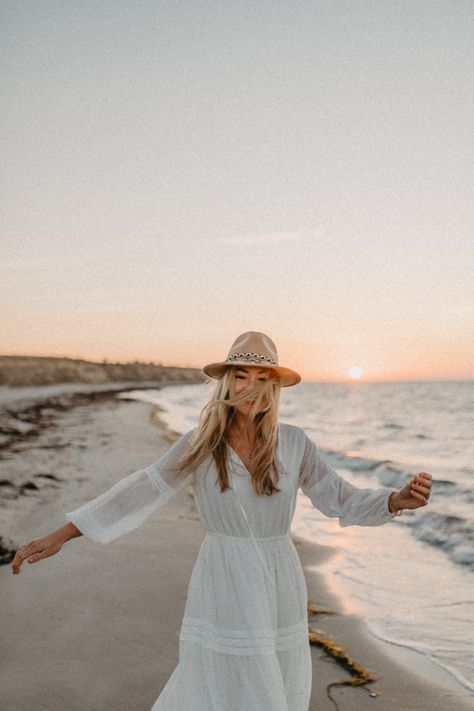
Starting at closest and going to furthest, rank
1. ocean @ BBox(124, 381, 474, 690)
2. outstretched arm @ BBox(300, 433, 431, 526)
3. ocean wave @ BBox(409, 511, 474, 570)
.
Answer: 1. outstretched arm @ BBox(300, 433, 431, 526)
2. ocean @ BBox(124, 381, 474, 690)
3. ocean wave @ BBox(409, 511, 474, 570)

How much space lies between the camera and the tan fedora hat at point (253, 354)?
3.13 metres

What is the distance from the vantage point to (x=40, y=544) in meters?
3.12

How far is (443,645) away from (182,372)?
137 metres

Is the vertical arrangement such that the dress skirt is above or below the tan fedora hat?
below

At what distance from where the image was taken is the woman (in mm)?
2877

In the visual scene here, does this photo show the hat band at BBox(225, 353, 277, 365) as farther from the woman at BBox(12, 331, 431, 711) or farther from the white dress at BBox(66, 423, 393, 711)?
the white dress at BBox(66, 423, 393, 711)

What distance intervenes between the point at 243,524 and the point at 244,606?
0.32 meters

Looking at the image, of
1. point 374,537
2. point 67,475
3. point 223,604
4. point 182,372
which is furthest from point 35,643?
point 182,372

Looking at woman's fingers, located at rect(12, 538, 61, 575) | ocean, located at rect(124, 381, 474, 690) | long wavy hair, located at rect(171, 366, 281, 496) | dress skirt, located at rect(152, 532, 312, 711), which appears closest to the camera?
dress skirt, located at rect(152, 532, 312, 711)

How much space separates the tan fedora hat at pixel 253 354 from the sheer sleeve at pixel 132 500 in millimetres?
369

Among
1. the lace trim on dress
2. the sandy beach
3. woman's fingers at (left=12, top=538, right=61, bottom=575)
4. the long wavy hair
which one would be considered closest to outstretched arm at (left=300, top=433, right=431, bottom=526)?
the long wavy hair

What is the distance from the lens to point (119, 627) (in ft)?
16.7

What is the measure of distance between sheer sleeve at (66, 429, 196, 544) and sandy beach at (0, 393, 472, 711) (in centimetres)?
142

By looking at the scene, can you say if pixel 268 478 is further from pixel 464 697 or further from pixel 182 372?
pixel 182 372
